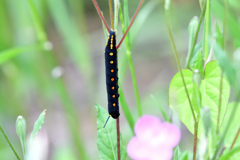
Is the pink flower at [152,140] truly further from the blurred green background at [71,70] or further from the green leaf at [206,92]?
the blurred green background at [71,70]

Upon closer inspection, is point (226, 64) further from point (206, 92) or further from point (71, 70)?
point (71, 70)

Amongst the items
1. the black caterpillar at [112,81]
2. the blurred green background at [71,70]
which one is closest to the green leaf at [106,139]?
the black caterpillar at [112,81]

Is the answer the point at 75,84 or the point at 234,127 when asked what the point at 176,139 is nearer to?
the point at 234,127

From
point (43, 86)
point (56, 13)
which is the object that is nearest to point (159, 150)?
point (56, 13)

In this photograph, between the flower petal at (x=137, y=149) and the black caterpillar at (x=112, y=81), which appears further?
the black caterpillar at (x=112, y=81)

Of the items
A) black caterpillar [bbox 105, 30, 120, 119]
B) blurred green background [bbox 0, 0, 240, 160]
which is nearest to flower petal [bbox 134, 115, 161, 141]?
black caterpillar [bbox 105, 30, 120, 119]

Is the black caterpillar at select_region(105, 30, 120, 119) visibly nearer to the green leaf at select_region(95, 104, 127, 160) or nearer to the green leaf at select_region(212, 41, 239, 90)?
the green leaf at select_region(95, 104, 127, 160)

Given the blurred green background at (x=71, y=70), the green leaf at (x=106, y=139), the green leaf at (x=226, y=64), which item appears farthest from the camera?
the blurred green background at (x=71, y=70)
